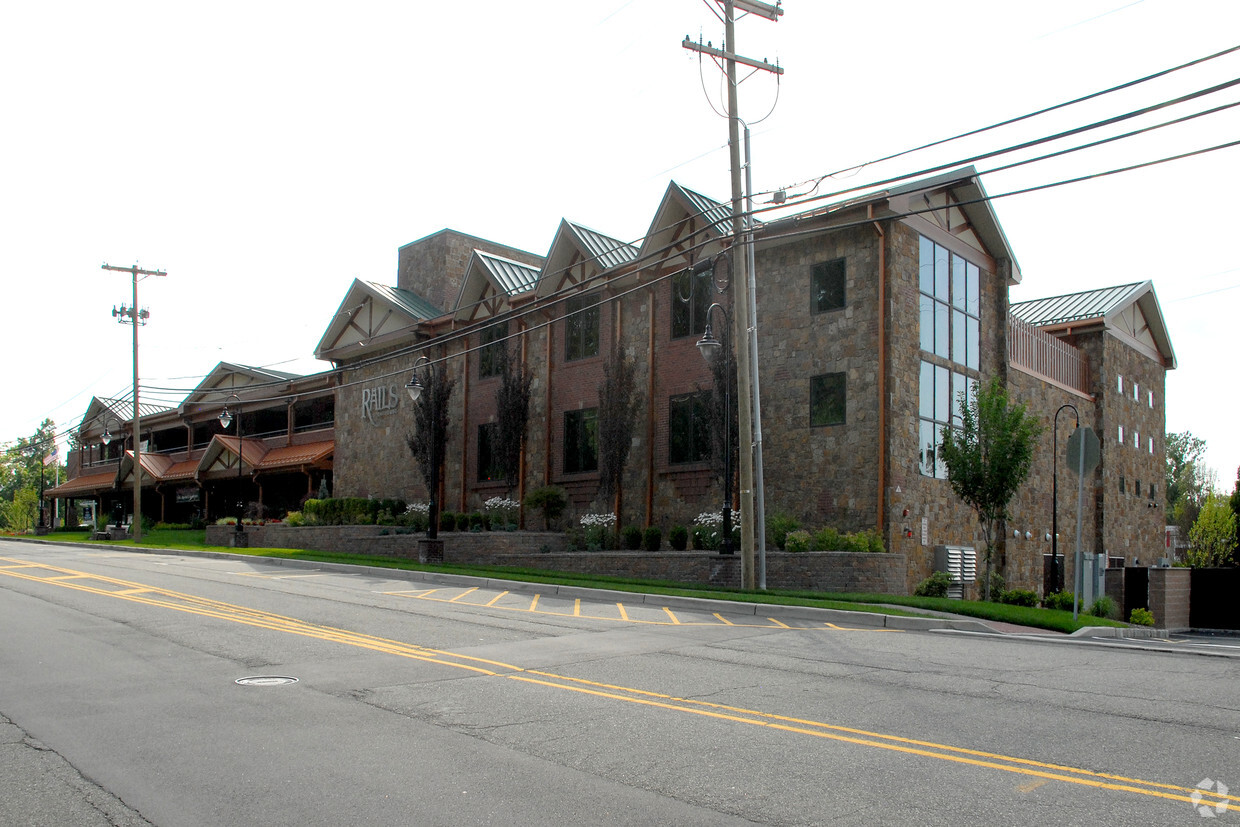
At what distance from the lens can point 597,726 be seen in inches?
297

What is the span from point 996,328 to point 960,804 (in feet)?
84.2

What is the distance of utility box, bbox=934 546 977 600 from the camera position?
A: 2427 cm

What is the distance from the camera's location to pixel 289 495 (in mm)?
50688

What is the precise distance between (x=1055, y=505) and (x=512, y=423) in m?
17.3

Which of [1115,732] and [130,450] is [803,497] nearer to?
[1115,732]

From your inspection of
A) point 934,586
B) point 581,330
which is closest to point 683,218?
point 581,330

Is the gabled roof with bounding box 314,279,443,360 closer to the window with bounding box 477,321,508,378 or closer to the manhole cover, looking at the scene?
the window with bounding box 477,321,508,378

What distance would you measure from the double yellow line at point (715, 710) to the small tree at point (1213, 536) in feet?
121

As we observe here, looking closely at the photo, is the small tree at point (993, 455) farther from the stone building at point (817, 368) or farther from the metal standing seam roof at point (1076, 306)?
the metal standing seam roof at point (1076, 306)

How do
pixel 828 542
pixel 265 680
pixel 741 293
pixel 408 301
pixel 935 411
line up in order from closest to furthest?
pixel 265 680 → pixel 741 293 → pixel 828 542 → pixel 935 411 → pixel 408 301

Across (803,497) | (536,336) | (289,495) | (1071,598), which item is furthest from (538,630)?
(289,495)

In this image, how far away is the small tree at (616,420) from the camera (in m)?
28.7

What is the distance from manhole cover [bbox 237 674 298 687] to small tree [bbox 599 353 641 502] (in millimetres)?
19164

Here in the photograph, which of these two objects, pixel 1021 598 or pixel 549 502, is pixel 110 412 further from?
pixel 1021 598
